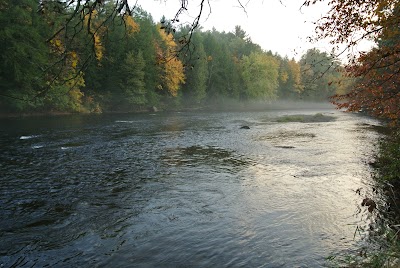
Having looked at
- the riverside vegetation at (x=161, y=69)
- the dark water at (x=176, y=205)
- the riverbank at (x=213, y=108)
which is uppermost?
the riverside vegetation at (x=161, y=69)

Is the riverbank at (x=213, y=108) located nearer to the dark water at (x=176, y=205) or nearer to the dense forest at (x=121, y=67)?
the dense forest at (x=121, y=67)

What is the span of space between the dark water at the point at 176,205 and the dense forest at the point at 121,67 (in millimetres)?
3437

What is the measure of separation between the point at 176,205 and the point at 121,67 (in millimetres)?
48297

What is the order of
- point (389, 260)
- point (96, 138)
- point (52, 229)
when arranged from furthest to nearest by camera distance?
point (96, 138)
point (52, 229)
point (389, 260)

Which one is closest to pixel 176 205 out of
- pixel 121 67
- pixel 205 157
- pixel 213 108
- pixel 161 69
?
pixel 205 157

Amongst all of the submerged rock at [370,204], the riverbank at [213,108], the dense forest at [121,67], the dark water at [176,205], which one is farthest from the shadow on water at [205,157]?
the riverbank at [213,108]

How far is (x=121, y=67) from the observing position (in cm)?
5459

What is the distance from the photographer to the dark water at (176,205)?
23.2 ft

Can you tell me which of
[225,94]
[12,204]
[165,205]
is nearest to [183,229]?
[165,205]

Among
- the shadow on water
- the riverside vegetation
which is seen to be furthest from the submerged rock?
the shadow on water

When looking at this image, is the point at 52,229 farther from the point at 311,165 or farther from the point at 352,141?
the point at 352,141

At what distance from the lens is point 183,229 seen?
832 centimetres

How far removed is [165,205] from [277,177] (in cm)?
564

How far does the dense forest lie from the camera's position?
3.60 meters
